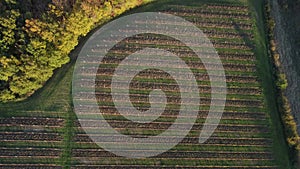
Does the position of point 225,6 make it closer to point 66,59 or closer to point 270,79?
point 270,79

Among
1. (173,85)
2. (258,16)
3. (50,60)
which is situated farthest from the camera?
(258,16)

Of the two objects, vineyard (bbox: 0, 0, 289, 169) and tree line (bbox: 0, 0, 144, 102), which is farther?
vineyard (bbox: 0, 0, 289, 169)

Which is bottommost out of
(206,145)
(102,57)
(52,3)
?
(206,145)

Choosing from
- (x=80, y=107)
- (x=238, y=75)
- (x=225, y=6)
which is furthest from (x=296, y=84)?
(x=80, y=107)

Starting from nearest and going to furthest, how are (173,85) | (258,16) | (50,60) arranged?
(50,60)
(173,85)
(258,16)

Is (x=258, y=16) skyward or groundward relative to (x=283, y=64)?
skyward

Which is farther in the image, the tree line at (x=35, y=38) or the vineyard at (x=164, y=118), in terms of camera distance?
the vineyard at (x=164, y=118)

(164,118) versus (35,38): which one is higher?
(35,38)

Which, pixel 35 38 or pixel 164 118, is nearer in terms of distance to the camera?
pixel 35 38
